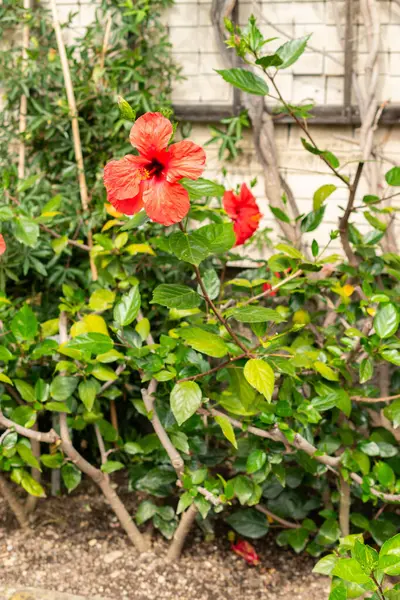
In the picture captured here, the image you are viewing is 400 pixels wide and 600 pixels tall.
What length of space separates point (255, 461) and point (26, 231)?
2.71 feet

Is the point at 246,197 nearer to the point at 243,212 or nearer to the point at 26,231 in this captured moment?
the point at 243,212

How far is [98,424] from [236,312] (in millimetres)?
818

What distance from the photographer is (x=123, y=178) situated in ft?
3.84

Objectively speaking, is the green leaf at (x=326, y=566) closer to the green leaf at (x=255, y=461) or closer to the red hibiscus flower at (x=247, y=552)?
the green leaf at (x=255, y=461)

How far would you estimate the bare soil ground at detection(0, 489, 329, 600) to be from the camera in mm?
1876

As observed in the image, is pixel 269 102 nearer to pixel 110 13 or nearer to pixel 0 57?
pixel 110 13

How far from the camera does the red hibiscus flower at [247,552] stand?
6.51ft

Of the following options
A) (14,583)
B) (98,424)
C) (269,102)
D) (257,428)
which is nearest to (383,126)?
(269,102)

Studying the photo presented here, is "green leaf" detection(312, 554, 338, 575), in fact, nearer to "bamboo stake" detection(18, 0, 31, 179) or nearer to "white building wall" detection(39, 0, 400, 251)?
"white building wall" detection(39, 0, 400, 251)

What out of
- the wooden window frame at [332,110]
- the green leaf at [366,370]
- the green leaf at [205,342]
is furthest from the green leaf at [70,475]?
the wooden window frame at [332,110]

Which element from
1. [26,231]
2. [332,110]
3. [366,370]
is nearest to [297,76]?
[332,110]

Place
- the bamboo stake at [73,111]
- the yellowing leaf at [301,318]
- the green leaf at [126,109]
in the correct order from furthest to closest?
the bamboo stake at [73,111] < the yellowing leaf at [301,318] < the green leaf at [126,109]

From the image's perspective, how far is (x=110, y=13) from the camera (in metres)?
2.55

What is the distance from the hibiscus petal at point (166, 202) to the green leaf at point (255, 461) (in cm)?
82
